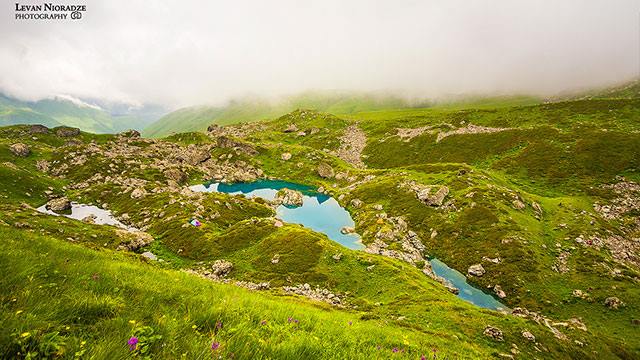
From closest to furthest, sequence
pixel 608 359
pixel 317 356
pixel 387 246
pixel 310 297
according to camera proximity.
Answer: pixel 317 356 < pixel 608 359 < pixel 310 297 < pixel 387 246

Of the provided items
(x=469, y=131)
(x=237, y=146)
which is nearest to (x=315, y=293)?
(x=469, y=131)

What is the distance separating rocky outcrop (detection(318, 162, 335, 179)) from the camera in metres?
143

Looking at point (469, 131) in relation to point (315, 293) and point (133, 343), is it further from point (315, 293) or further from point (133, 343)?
point (133, 343)

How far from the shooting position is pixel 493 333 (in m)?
31.0

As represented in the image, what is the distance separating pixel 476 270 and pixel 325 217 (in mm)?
Answer: 47986

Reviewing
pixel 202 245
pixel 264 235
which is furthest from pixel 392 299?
pixel 202 245

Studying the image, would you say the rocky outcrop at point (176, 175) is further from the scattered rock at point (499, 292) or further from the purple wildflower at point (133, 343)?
the purple wildflower at point (133, 343)

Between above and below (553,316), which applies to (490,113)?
above

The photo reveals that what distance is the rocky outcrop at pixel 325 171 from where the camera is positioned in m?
143

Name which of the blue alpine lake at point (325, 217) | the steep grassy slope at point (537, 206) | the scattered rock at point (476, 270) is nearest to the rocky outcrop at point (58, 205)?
the blue alpine lake at point (325, 217)

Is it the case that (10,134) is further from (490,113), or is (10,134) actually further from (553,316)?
(490,113)

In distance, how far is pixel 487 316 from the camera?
3466 centimetres

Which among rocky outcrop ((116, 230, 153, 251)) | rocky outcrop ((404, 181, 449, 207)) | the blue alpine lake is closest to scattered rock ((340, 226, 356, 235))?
the blue alpine lake

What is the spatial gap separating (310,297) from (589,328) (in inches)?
1426
